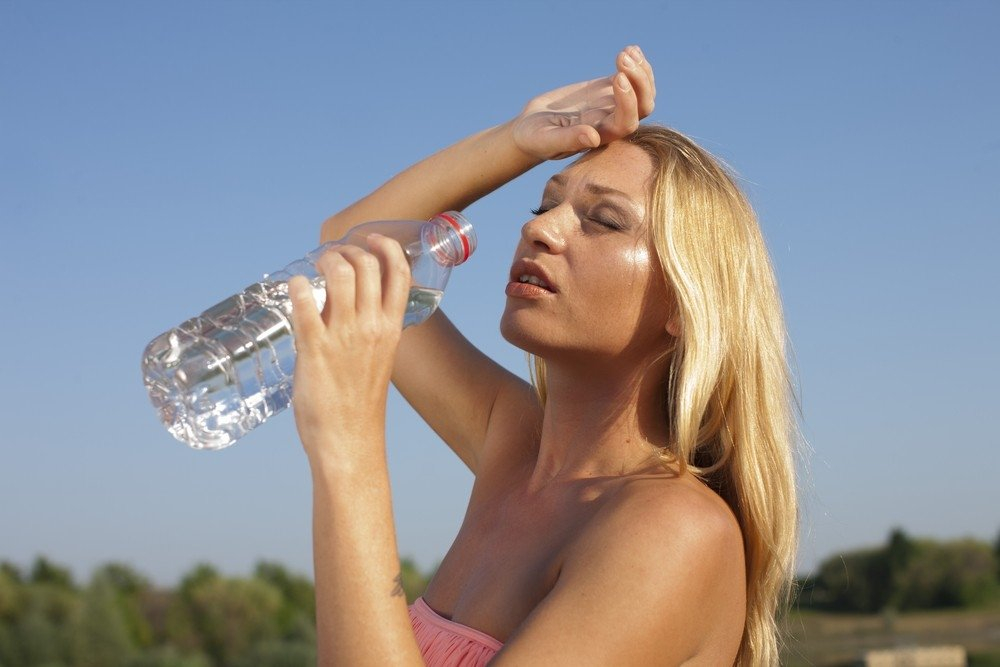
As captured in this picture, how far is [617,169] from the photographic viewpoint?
8.65 ft

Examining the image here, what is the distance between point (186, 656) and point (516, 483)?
12.9m

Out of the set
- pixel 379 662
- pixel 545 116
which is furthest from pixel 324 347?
pixel 545 116

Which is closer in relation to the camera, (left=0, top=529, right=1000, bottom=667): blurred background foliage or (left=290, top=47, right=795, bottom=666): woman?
(left=290, top=47, right=795, bottom=666): woman

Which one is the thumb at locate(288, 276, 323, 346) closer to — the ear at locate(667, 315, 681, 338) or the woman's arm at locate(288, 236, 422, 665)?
the woman's arm at locate(288, 236, 422, 665)

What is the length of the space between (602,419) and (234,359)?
891 mm

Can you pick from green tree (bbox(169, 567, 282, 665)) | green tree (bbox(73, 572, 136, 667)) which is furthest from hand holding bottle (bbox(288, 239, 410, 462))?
green tree (bbox(169, 567, 282, 665))

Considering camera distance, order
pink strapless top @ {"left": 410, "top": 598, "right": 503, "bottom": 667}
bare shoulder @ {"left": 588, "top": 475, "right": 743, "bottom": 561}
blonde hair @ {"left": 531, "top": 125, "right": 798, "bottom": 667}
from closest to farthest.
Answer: bare shoulder @ {"left": 588, "top": 475, "right": 743, "bottom": 561} < pink strapless top @ {"left": 410, "top": 598, "right": 503, "bottom": 667} < blonde hair @ {"left": 531, "top": 125, "right": 798, "bottom": 667}

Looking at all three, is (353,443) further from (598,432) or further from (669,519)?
(598,432)

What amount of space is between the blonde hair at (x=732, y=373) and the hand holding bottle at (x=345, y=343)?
848 mm

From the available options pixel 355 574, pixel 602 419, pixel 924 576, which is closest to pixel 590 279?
pixel 602 419

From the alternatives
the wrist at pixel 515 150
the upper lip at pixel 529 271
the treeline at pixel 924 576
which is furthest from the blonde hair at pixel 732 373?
the treeline at pixel 924 576

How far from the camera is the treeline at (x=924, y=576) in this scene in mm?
23359

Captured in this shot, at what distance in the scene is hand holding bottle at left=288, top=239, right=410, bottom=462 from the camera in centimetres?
178

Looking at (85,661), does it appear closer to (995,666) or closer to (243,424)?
→ (243,424)
